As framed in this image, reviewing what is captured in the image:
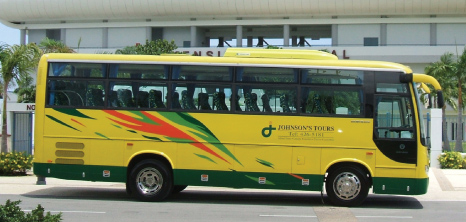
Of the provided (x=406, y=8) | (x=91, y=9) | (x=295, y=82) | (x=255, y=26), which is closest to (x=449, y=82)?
(x=406, y=8)

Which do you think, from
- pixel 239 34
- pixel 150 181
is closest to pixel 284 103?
pixel 150 181

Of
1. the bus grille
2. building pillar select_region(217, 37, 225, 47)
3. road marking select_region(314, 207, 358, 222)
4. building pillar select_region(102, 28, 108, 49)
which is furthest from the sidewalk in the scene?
building pillar select_region(217, 37, 225, 47)

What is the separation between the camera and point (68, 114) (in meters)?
14.7

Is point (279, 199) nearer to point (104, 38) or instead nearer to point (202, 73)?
point (202, 73)

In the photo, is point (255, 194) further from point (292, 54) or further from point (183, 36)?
point (183, 36)

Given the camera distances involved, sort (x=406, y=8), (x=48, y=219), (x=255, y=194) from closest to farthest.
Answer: (x=48, y=219), (x=255, y=194), (x=406, y=8)

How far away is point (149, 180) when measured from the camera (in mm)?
14578

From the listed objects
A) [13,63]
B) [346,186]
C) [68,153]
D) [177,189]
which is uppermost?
[13,63]

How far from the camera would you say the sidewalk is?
16.4 metres

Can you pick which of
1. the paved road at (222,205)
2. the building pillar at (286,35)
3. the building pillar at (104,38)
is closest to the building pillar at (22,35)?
the building pillar at (104,38)

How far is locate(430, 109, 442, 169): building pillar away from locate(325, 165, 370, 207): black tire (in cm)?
1006

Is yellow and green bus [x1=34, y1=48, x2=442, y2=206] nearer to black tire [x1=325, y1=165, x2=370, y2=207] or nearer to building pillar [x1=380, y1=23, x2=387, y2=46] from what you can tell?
black tire [x1=325, y1=165, x2=370, y2=207]

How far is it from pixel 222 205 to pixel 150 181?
1.71 metres

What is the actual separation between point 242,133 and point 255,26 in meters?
49.4
